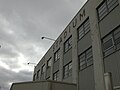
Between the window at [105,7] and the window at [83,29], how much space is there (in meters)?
2.06

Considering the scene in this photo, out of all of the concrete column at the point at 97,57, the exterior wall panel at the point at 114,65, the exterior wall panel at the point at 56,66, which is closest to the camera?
the exterior wall panel at the point at 114,65

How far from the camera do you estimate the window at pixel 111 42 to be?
12.6m

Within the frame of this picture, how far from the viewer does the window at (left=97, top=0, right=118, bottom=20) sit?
537 inches

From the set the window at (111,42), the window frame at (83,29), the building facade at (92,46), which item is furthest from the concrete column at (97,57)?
the window frame at (83,29)

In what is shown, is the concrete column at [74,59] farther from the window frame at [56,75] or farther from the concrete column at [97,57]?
the window frame at [56,75]

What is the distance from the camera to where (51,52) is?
2805 cm

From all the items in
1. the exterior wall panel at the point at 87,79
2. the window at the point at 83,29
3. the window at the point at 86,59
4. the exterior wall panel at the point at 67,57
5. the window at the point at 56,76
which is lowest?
the exterior wall panel at the point at 87,79

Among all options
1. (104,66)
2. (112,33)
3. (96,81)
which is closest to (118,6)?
(112,33)

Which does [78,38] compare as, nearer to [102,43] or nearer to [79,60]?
[79,60]

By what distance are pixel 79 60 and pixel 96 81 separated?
463 centimetres

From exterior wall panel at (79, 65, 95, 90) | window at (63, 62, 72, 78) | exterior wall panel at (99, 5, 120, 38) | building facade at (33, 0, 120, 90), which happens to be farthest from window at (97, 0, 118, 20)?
window at (63, 62, 72, 78)

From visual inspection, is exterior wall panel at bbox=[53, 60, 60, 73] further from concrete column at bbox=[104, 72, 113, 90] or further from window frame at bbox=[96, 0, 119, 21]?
concrete column at bbox=[104, 72, 113, 90]

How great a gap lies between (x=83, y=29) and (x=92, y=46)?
3.48m

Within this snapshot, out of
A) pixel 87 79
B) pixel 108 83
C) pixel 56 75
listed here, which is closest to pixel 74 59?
pixel 87 79
